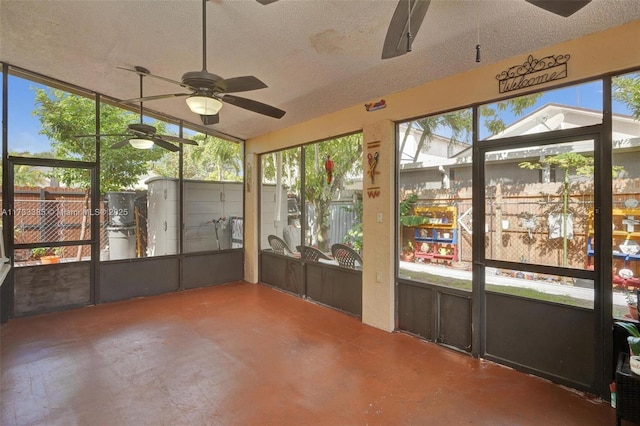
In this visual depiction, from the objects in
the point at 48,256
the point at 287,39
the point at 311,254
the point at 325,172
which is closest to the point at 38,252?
the point at 48,256

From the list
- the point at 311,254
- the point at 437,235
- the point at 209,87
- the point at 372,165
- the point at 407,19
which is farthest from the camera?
the point at 311,254

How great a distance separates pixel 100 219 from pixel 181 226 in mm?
1230

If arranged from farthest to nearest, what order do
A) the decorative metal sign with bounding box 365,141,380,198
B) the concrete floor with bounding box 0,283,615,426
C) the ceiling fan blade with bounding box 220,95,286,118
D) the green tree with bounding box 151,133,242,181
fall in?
the green tree with bounding box 151,133,242,181 < the decorative metal sign with bounding box 365,141,380,198 < the ceiling fan blade with bounding box 220,95,286,118 < the concrete floor with bounding box 0,283,615,426

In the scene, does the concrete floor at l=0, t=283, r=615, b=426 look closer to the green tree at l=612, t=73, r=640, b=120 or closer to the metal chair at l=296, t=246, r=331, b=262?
the metal chair at l=296, t=246, r=331, b=262

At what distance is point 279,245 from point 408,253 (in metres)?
2.80

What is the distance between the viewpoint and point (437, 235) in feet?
12.6

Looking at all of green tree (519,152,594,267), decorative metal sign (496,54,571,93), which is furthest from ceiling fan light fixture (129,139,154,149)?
green tree (519,152,594,267)

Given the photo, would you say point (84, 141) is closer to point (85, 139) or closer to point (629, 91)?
point (85, 139)

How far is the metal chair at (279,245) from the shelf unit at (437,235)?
2587 millimetres

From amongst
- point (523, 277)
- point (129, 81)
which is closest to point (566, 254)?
point (523, 277)

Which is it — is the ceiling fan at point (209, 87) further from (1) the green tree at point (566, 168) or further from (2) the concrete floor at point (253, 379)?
(1) the green tree at point (566, 168)

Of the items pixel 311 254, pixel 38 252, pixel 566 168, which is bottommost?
pixel 311 254

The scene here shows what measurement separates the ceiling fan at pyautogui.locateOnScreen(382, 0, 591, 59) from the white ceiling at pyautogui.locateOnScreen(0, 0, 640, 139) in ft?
2.68

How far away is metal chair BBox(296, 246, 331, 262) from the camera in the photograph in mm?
5257
